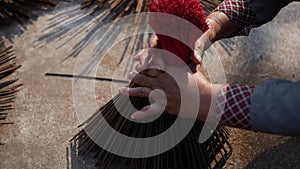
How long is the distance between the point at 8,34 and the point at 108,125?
26.2 inches

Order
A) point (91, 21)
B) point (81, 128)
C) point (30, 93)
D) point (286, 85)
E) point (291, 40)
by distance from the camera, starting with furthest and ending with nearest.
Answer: point (91, 21), point (291, 40), point (30, 93), point (81, 128), point (286, 85)

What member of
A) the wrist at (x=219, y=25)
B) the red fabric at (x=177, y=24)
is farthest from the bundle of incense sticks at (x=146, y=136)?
the wrist at (x=219, y=25)

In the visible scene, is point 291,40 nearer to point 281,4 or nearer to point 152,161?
point 281,4

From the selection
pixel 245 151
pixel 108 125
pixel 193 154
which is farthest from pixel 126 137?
pixel 245 151

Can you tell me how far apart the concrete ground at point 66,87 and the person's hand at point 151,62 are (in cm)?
37

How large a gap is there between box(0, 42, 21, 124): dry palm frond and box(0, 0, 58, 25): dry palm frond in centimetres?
14

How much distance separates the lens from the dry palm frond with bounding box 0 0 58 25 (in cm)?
172

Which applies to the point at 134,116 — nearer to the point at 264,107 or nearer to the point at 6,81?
the point at 264,107

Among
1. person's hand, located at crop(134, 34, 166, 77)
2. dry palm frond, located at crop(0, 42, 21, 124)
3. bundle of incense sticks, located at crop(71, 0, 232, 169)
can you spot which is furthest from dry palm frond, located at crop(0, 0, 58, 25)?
person's hand, located at crop(134, 34, 166, 77)

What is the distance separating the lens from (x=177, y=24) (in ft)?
3.48

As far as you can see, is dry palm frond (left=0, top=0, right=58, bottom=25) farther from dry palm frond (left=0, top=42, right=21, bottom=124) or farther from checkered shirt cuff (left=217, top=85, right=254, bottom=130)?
checkered shirt cuff (left=217, top=85, right=254, bottom=130)

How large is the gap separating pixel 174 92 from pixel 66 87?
0.56 m

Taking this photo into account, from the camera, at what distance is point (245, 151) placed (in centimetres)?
131

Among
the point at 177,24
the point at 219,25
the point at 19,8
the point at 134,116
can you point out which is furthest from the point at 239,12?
the point at 19,8
